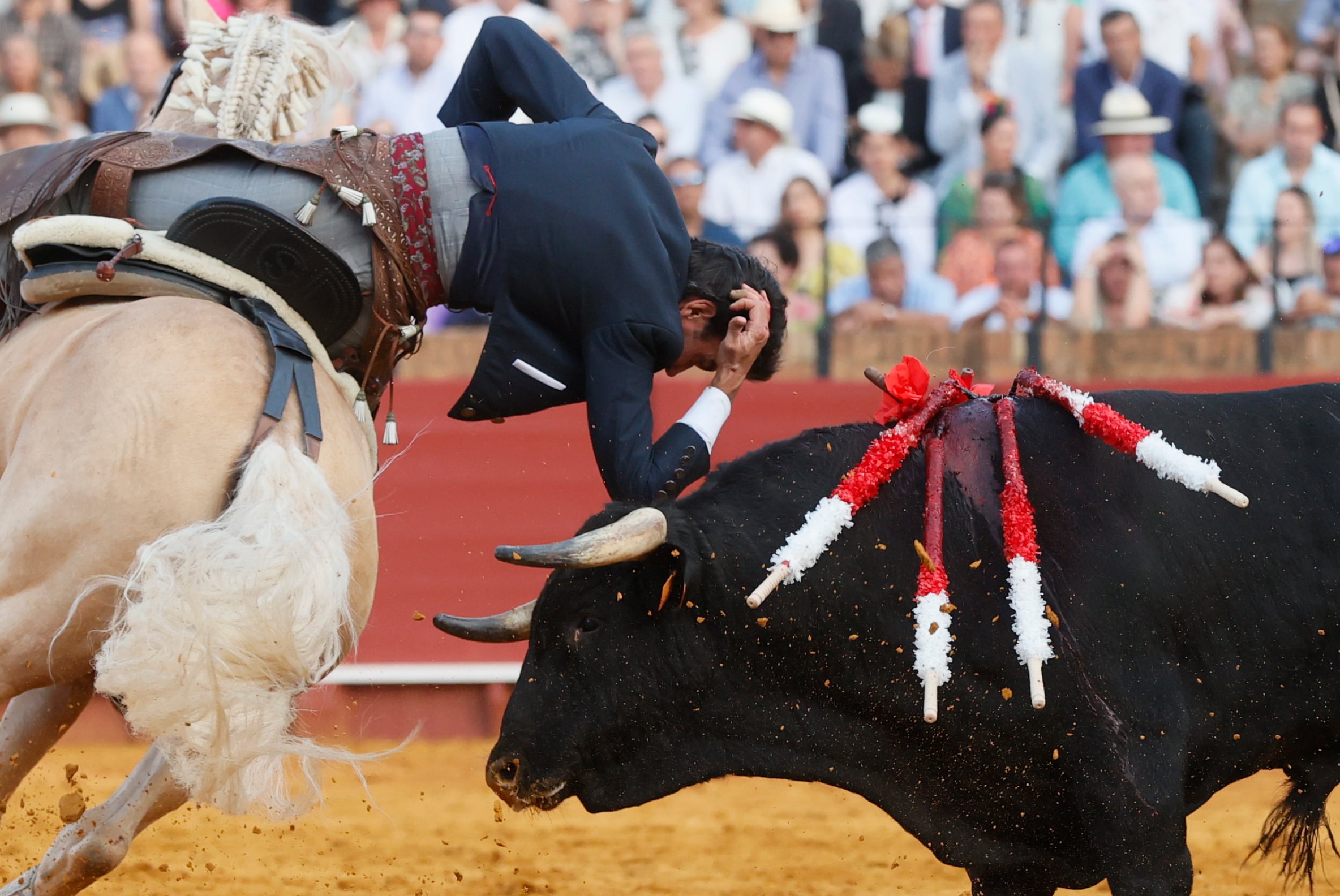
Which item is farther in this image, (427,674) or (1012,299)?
(1012,299)

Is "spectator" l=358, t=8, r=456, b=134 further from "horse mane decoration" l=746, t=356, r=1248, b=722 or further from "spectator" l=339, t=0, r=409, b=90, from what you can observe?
"horse mane decoration" l=746, t=356, r=1248, b=722

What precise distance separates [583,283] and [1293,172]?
401 cm

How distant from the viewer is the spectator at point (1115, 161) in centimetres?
582

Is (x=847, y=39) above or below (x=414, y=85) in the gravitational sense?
above

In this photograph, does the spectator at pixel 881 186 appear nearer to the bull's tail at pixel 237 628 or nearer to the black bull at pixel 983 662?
the black bull at pixel 983 662

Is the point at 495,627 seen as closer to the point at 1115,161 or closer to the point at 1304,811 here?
the point at 1304,811

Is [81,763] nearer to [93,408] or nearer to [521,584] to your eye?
[521,584]

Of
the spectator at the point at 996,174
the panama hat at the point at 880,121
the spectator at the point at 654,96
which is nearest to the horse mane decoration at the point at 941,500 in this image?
the spectator at the point at 996,174

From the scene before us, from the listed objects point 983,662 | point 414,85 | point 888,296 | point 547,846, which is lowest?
point 547,846

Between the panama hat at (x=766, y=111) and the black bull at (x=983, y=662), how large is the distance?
3.47m

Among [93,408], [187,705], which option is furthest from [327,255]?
[187,705]

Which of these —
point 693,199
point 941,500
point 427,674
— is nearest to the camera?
point 941,500

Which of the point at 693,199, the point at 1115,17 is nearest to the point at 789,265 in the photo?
the point at 693,199

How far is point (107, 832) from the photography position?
108 inches
